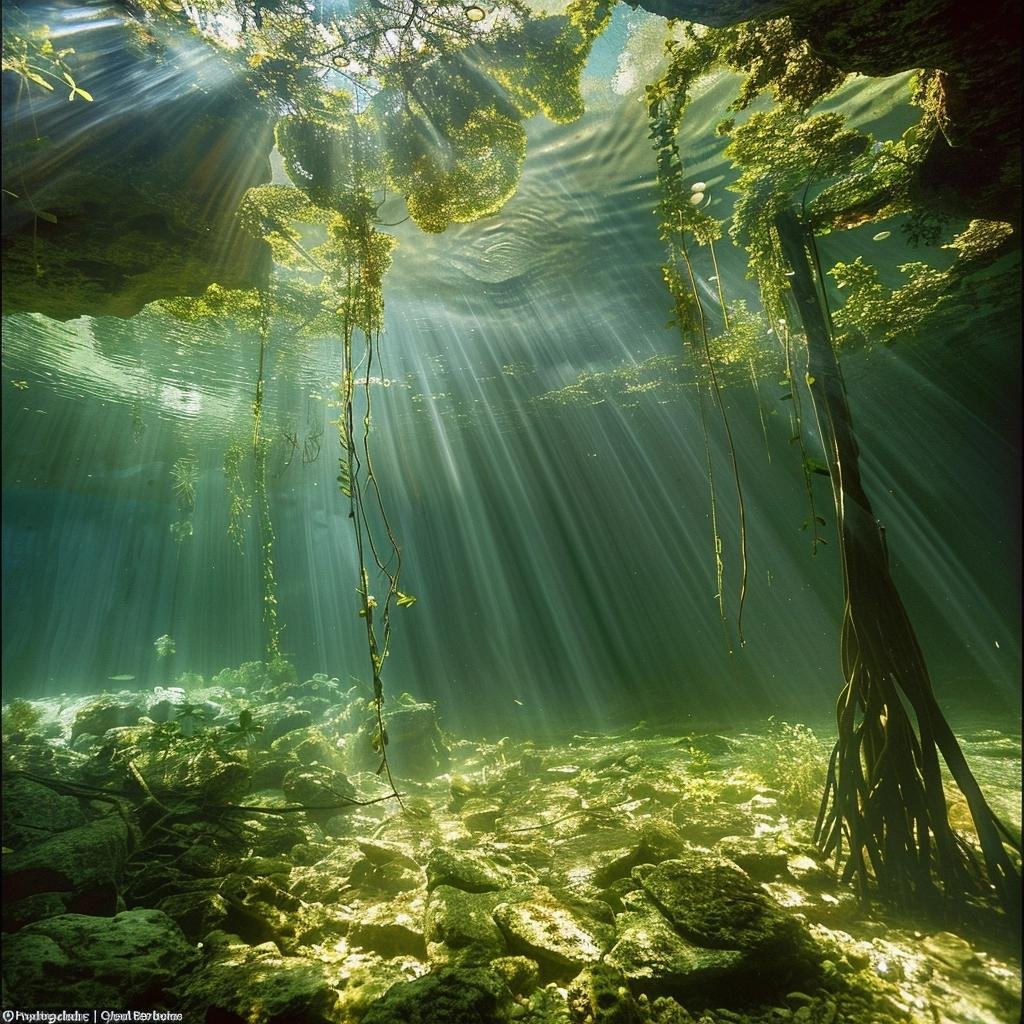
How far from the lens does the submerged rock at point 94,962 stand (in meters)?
2.65

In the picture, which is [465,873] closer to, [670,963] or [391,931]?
[391,931]

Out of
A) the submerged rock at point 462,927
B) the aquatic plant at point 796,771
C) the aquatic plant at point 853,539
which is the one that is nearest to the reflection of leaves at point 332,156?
the aquatic plant at point 853,539

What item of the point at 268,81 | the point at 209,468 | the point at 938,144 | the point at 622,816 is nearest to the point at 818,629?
the point at 622,816

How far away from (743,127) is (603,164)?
2.41 m

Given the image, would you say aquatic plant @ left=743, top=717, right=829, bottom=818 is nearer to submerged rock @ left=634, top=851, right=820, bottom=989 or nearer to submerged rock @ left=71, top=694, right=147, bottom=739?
submerged rock @ left=634, top=851, right=820, bottom=989

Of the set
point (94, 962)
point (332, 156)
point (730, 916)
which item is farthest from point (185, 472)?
point (730, 916)

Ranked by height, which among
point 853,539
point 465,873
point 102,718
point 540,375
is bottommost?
point 465,873

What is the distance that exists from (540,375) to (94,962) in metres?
12.4

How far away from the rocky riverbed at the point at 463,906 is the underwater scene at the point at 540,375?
0.03m

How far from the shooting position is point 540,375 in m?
→ 12.9

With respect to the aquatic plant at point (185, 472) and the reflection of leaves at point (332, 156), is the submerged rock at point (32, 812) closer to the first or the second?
the reflection of leaves at point (332, 156)

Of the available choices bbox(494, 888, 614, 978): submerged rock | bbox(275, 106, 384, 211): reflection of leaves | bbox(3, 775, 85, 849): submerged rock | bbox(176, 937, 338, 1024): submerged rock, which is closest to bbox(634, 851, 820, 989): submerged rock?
bbox(494, 888, 614, 978): submerged rock

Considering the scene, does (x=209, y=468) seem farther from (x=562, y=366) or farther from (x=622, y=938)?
(x=622, y=938)

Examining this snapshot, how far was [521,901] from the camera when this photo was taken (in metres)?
3.71
